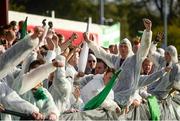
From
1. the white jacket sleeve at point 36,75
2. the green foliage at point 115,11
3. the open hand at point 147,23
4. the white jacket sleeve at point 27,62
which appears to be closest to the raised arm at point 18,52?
the white jacket sleeve at point 36,75

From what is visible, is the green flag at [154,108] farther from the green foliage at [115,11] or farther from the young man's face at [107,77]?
the green foliage at [115,11]

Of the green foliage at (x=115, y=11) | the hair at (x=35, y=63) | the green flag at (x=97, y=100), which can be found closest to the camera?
the hair at (x=35, y=63)

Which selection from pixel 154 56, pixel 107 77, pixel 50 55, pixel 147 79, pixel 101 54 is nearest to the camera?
pixel 50 55

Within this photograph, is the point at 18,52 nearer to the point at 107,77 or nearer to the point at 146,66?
the point at 107,77

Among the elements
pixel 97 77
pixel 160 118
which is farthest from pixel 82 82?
pixel 160 118

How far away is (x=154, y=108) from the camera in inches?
541

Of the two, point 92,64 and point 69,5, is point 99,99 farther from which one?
point 69,5

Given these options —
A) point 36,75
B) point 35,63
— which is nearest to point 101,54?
point 35,63

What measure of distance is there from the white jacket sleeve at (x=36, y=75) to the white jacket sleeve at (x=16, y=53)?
248 mm

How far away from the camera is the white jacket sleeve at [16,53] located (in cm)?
952

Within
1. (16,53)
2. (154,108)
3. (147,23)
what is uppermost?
(147,23)

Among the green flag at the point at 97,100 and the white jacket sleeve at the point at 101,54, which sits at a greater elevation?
the white jacket sleeve at the point at 101,54

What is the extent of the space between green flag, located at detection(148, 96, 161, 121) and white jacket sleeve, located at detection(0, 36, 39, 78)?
435cm

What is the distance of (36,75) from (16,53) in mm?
427
